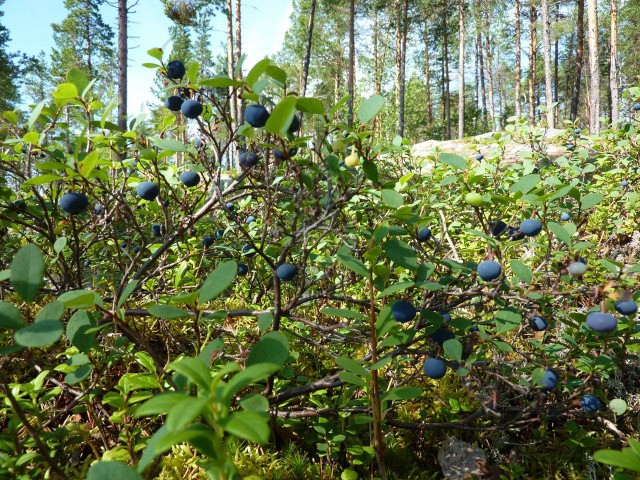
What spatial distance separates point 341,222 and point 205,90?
0.95 metres

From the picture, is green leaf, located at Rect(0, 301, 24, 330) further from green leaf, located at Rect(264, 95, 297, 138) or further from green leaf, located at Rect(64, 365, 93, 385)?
green leaf, located at Rect(264, 95, 297, 138)

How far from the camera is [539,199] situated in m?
1.18

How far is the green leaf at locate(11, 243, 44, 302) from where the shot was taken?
2.38 feet

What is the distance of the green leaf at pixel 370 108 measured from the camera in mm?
1043

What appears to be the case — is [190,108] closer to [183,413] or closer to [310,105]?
[310,105]

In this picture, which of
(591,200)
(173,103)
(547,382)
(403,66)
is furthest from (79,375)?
(403,66)

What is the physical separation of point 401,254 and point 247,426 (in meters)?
0.69

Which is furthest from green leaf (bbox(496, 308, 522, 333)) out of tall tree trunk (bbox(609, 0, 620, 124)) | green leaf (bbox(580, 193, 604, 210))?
tall tree trunk (bbox(609, 0, 620, 124))

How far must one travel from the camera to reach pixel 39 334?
24.5 inches

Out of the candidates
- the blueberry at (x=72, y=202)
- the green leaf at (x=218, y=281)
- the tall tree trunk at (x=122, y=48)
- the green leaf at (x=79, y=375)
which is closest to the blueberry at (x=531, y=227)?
the green leaf at (x=218, y=281)

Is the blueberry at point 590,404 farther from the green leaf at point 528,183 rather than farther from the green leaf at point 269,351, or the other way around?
the green leaf at point 269,351

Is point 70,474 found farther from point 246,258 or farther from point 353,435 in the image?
point 246,258

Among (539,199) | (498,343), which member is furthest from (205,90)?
(498,343)

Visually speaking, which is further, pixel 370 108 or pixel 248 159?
pixel 248 159
